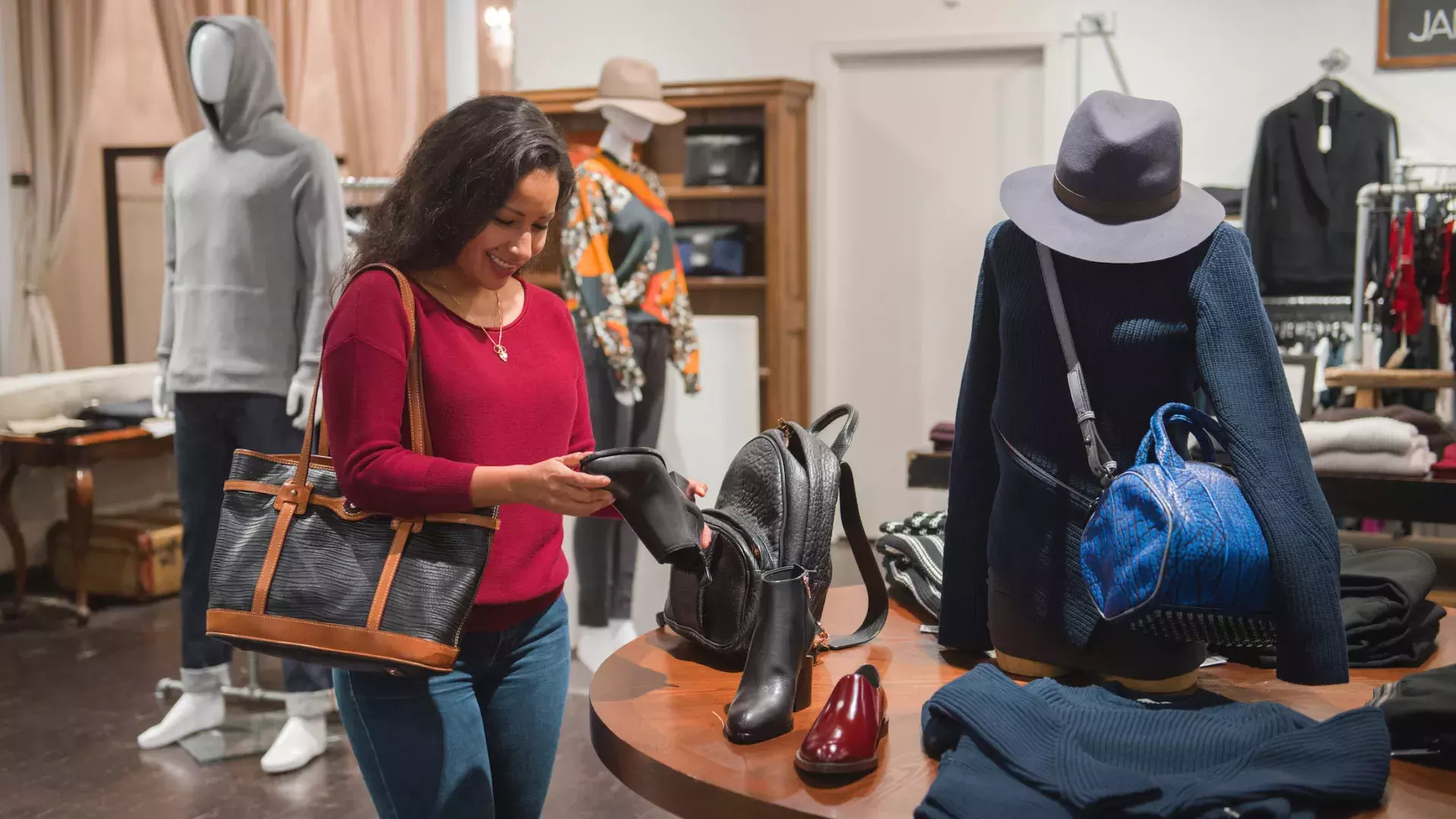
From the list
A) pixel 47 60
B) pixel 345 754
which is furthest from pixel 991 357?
pixel 47 60

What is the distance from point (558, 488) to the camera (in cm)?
146

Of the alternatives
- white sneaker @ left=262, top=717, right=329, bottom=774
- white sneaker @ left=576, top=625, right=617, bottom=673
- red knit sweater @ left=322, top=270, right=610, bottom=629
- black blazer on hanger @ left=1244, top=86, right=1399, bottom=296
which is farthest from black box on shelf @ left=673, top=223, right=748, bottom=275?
red knit sweater @ left=322, top=270, right=610, bottom=629

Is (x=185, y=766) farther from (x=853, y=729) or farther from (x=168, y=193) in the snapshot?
(x=853, y=729)

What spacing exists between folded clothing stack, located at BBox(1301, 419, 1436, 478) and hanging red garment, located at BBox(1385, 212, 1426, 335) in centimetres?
134

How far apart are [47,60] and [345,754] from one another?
437 cm

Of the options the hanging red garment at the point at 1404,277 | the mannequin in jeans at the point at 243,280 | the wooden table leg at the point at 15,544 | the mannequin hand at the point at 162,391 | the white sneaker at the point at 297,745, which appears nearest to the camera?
the mannequin in jeans at the point at 243,280

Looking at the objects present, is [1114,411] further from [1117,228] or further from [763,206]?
[763,206]

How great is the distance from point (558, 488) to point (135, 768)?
8.59ft

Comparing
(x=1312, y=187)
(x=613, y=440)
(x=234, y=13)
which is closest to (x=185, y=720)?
(x=613, y=440)

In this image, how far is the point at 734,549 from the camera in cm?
162

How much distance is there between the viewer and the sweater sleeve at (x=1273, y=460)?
1304 millimetres

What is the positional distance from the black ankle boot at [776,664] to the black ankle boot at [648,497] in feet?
0.38

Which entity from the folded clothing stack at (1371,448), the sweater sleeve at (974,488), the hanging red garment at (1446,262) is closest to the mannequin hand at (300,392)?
the sweater sleeve at (974,488)

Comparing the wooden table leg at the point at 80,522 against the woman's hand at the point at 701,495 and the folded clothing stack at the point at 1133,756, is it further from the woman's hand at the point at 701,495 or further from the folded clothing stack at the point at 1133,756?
the folded clothing stack at the point at 1133,756
